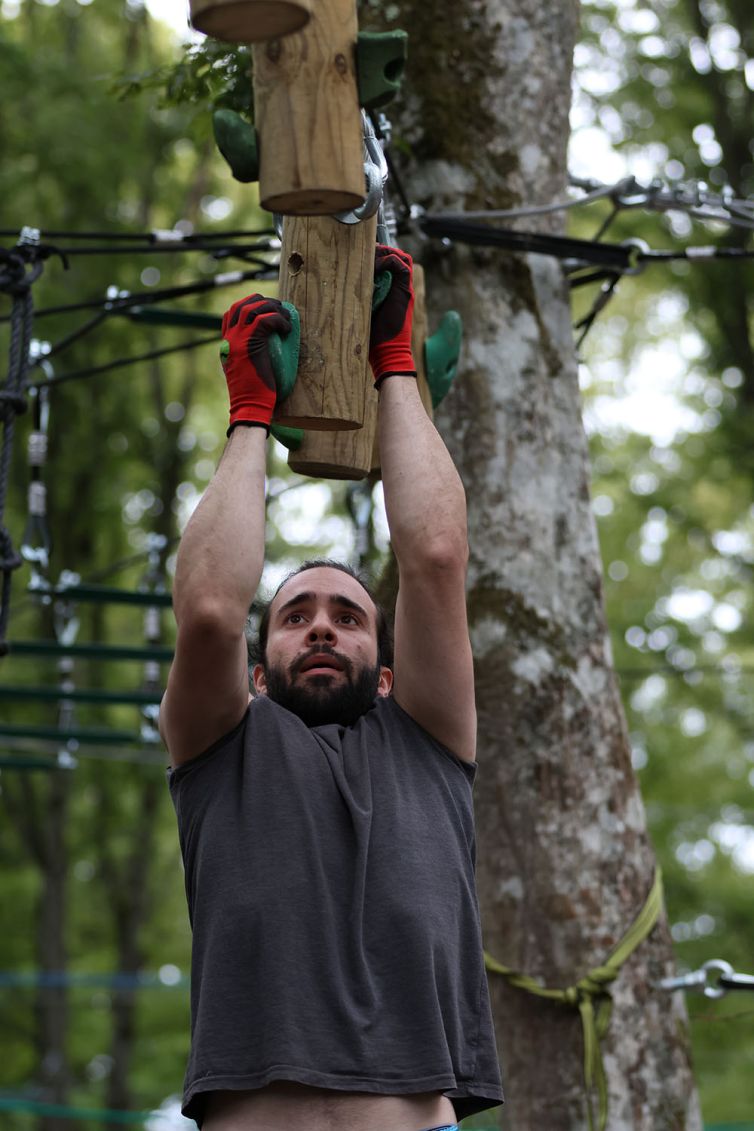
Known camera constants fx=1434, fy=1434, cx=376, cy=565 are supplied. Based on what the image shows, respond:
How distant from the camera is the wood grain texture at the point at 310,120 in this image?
7.89 feet

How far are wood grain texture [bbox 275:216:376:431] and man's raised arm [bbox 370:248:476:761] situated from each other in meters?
0.07

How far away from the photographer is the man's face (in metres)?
2.87

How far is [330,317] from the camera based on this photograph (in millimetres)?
2736

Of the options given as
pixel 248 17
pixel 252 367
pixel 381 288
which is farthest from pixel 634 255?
pixel 248 17

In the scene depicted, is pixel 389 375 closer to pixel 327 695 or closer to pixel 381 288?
pixel 381 288

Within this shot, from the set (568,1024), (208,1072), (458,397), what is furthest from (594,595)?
(208,1072)

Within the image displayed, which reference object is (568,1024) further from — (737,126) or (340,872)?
(737,126)

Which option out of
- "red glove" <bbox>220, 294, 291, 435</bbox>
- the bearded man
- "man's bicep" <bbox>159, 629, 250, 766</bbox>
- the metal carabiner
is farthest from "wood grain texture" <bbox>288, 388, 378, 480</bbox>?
"man's bicep" <bbox>159, 629, 250, 766</bbox>

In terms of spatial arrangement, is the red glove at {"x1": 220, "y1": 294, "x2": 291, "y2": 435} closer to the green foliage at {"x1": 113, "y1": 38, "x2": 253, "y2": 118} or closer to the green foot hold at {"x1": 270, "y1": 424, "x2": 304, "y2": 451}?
the green foot hold at {"x1": 270, "y1": 424, "x2": 304, "y2": 451}

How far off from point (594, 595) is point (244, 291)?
29.6 ft

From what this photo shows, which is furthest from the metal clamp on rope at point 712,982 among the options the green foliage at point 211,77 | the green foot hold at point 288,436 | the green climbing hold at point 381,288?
the green foliage at point 211,77

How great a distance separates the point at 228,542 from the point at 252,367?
336mm

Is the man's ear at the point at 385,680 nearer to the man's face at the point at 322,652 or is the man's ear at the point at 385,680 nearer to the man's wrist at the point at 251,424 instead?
the man's face at the point at 322,652

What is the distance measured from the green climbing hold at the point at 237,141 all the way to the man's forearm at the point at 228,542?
0.47 metres
